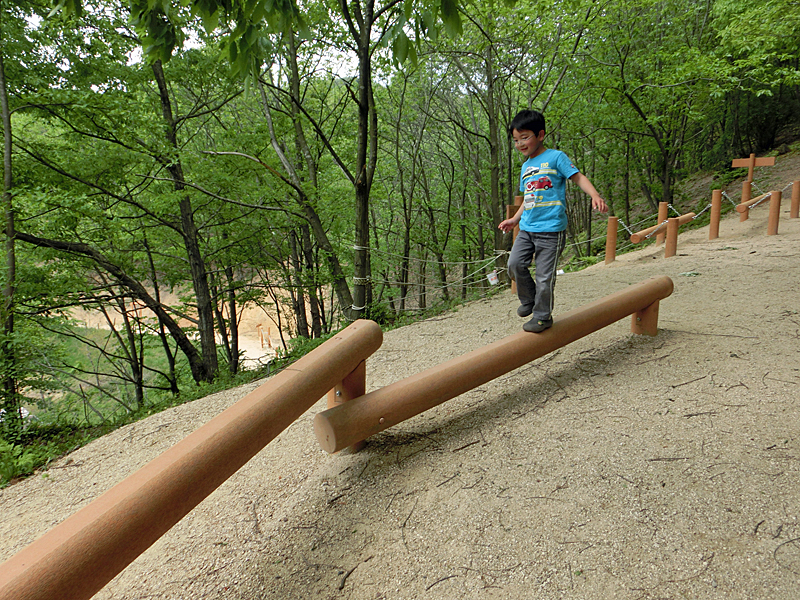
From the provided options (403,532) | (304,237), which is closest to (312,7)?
(304,237)

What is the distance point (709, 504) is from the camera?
1.64 metres

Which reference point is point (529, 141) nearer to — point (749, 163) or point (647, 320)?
point (647, 320)

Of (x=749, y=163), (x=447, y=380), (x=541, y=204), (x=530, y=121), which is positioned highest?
(x=530, y=121)

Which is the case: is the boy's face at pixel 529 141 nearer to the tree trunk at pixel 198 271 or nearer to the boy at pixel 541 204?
the boy at pixel 541 204

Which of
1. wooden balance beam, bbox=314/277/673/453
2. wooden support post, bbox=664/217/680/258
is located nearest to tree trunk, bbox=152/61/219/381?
wooden balance beam, bbox=314/277/673/453

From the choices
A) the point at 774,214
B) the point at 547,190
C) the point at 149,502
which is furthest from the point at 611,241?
the point at 149,502

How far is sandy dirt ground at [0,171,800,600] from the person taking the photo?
146cm

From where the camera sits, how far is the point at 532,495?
71.0 inches

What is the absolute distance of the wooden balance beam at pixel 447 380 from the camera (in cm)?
199

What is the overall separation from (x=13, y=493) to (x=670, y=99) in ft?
39.2

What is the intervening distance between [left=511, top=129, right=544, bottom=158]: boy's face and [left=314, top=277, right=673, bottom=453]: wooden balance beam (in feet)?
3.29

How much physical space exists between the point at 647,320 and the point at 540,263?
123cm

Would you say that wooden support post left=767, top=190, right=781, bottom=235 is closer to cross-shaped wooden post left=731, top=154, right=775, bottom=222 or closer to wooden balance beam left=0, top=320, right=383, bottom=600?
cross-shaped wooden post left=731, top=154, right=775, bottom=222

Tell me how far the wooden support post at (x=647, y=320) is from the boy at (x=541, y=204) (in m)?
1.07
